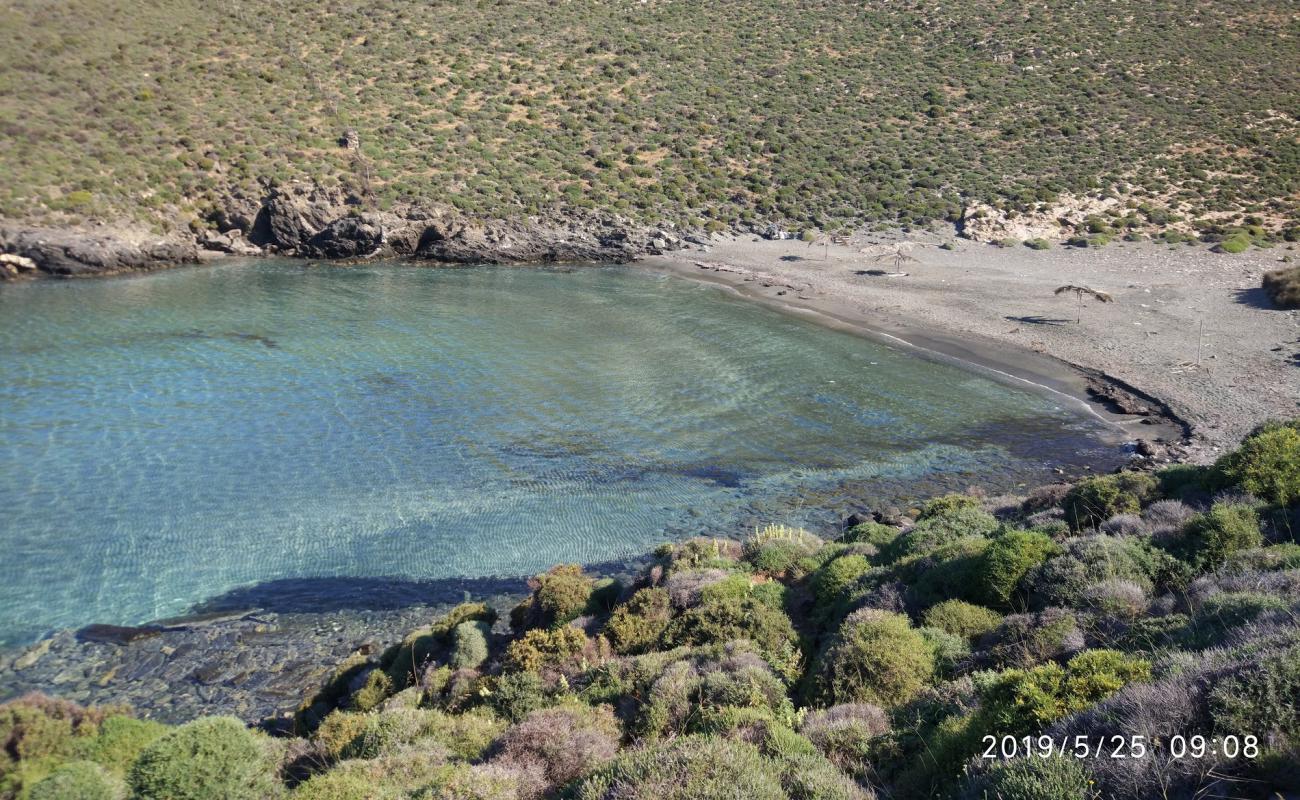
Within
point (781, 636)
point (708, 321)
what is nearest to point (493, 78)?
point (708, 321)

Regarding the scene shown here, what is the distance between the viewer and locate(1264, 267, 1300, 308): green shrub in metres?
31.1

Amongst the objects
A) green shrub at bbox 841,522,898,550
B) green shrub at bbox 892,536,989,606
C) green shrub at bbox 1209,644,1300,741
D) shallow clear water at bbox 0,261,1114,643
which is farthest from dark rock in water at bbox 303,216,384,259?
green shrub at bbox 1209,644,1300,741

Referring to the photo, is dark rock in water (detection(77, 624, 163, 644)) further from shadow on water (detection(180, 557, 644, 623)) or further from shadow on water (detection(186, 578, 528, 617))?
shadow on water (detection(186, 578, 528, 617))

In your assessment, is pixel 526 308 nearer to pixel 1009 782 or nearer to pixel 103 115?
pixel 103 115

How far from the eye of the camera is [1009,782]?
4875 mm

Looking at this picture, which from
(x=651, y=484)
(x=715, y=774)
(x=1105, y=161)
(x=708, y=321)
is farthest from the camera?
(x=1105, y=161)

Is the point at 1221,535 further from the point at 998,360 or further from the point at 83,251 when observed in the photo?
the point at 83,251

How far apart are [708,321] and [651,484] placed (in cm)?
1638

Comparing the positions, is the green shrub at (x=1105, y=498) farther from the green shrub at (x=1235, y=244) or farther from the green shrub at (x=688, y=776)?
the green shrub at (x=1235, y=244)

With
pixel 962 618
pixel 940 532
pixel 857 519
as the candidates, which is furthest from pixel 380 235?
pixel 962 618

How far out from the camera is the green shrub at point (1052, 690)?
19.3ft

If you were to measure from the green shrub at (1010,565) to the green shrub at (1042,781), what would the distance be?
5.10 m

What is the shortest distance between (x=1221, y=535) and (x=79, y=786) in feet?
39.9

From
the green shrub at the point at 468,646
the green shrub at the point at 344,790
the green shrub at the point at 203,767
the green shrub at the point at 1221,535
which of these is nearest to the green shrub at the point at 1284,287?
the green shrub at the point at 1221,535
